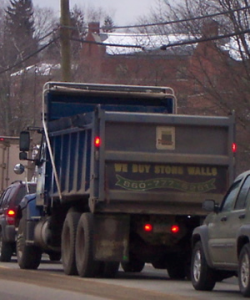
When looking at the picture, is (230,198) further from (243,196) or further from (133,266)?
(133,266)

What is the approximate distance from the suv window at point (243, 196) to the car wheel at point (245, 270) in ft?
2.65

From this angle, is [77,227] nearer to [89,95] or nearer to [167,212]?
[167,212]

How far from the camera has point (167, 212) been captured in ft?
48.1

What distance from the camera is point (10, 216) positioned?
794 inches

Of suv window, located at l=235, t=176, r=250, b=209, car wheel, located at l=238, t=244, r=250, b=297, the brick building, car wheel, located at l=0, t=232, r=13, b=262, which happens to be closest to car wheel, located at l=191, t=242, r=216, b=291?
suv window, located at l=235, t=176, r=250, b=209

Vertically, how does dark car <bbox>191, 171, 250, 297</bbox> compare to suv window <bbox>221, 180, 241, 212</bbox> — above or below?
below

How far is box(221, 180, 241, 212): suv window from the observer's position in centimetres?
1252

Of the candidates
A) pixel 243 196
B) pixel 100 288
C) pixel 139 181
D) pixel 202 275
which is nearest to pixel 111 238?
pixel 139 181

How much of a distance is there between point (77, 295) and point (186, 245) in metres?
3.81

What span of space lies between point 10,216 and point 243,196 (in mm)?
9230

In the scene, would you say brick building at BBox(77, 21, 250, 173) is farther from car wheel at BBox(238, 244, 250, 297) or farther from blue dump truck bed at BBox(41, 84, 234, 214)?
car wheel at BBox(238, 244, 250, 297)

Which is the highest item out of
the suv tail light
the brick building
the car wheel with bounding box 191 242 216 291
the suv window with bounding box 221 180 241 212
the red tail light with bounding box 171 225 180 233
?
the brick building

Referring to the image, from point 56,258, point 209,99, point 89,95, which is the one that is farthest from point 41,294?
point 209,99

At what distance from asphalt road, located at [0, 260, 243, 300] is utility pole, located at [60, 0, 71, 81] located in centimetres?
825
